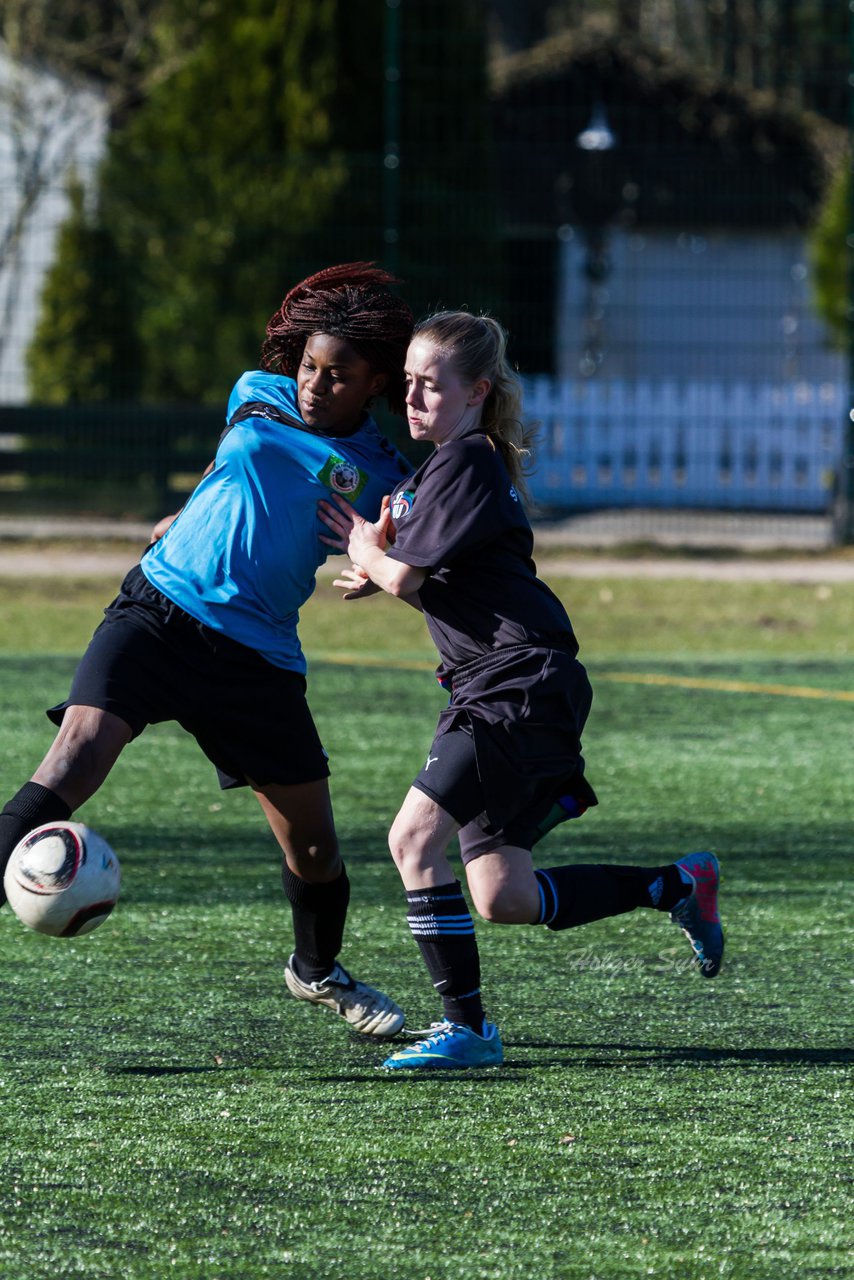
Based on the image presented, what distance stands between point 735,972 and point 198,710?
1738 mm

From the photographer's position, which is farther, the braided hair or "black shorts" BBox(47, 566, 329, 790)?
the braided hair

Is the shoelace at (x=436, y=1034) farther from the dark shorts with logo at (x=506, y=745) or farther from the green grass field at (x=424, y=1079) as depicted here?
the dark shorts with logo at (x=506, y=745)

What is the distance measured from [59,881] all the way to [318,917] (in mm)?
789

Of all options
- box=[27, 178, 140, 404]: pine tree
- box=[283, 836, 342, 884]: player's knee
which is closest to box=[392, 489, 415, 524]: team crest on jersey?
box=[283, 836, 342, 884]: player's knee

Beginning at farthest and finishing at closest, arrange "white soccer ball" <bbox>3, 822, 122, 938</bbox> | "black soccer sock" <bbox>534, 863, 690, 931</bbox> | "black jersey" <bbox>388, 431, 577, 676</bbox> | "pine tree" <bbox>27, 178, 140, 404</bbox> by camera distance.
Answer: "pine tree" <bbox>27, 178, 140, 404</bbox> < "black soccer sock" <bbox>534, 863, 690, 931</bbox> < "black jersey" <bbox>388, 431, 577, 676</bbox> < "white soccer ball" <bbox>3, 822, 122, 938</bbox>

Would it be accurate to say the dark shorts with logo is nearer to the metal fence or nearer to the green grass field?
the green grass field

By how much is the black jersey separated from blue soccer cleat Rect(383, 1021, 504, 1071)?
0.79 meters

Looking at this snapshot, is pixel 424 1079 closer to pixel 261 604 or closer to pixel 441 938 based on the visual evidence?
pixel 441 938

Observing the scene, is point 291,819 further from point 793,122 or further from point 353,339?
point 793,122

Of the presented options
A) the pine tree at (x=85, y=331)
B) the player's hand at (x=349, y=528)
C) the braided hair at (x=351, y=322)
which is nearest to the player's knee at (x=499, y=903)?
the player's hand at (x=349, y=528)

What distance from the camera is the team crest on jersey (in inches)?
166

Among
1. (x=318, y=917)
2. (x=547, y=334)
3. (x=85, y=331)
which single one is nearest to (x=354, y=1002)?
(x=318, y=917)

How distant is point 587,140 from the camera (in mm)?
24750

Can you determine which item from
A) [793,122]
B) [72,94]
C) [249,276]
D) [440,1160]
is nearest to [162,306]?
[249,276]
